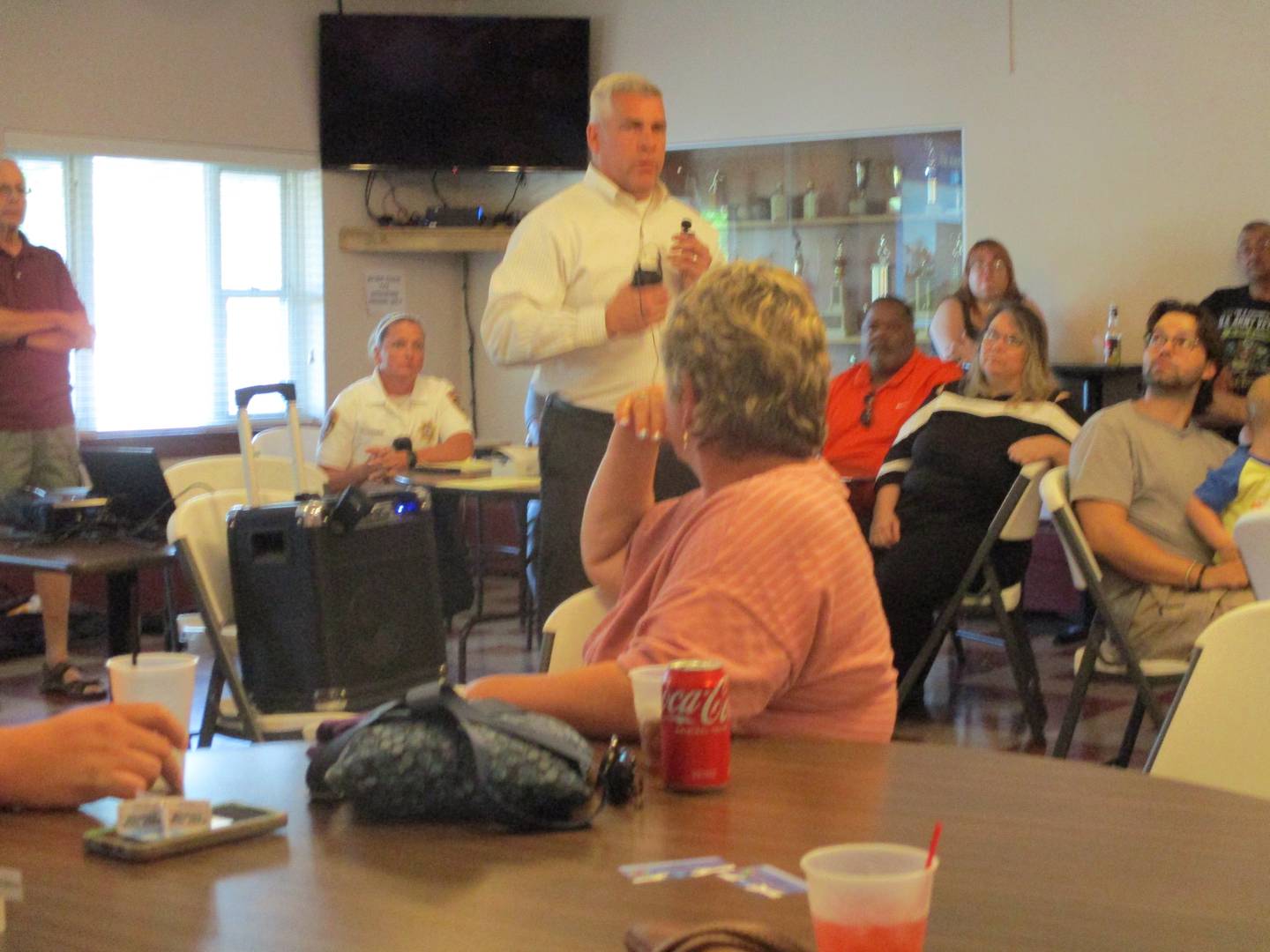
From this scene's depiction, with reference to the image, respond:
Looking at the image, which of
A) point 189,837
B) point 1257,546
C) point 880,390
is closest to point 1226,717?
point 189,837

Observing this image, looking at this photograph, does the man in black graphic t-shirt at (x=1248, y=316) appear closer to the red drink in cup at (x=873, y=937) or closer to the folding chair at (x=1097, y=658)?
the folding chair at (x=1097, y=658)

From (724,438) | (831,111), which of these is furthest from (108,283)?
(724,438)

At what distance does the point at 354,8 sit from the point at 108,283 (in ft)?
6.74

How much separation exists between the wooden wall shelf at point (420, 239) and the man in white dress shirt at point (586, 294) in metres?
4.73

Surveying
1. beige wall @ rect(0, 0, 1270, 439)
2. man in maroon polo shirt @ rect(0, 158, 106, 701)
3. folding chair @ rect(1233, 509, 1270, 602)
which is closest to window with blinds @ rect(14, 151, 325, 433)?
beige wall @ rect(0, 0, 1270, 439)

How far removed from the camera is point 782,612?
162 centimetres

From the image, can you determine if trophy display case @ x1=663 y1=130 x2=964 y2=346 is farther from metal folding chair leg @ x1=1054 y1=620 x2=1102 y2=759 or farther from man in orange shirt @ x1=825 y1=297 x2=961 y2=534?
metal folding chair leg @ x1=1054 y1=620 x2=1102 y2=759

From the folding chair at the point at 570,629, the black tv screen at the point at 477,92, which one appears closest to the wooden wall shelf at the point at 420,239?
the black tv screen at the point at 477,92

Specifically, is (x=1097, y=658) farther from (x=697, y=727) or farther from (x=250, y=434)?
(x=697, y=727)

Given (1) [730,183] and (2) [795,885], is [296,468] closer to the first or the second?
(2) [795,885]

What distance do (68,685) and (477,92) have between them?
423cm

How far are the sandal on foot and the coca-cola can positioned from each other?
410 centimetres

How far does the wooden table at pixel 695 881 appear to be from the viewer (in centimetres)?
109

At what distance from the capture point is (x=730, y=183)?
25.8 feet
